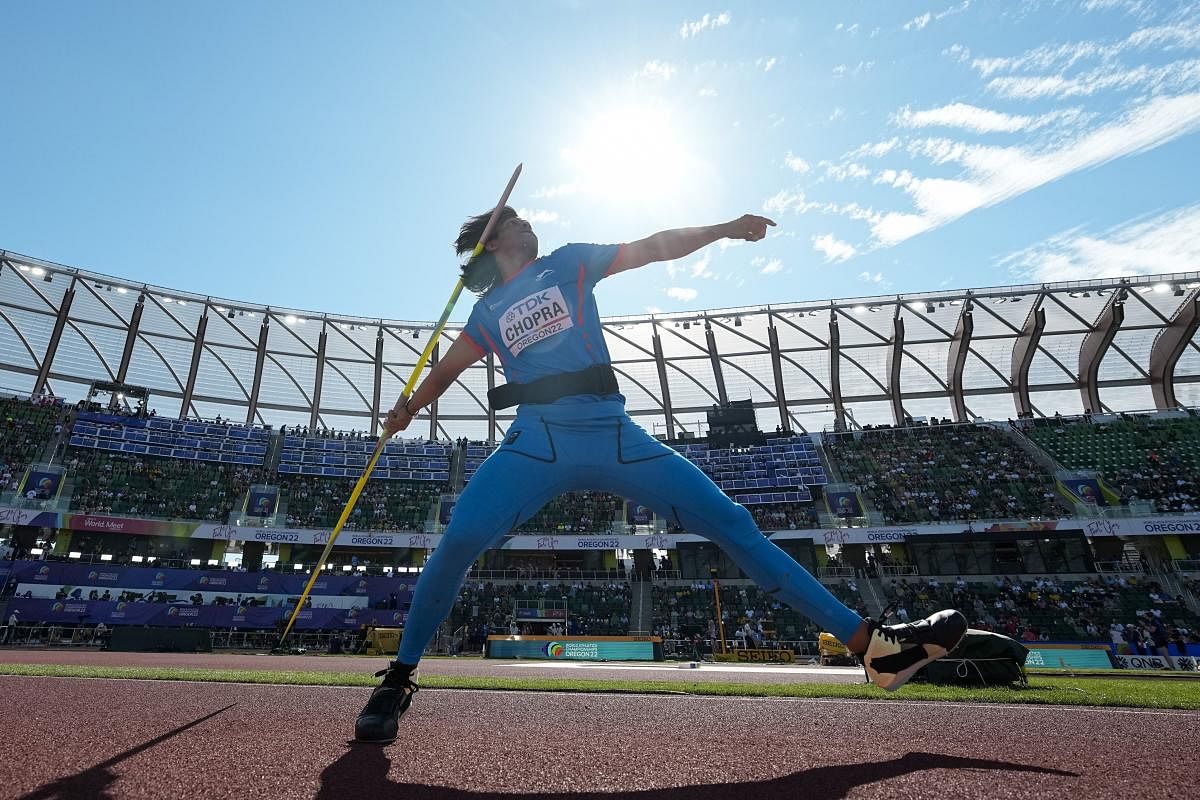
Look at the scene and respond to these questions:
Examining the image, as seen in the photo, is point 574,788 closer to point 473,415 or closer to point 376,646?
point 376,646

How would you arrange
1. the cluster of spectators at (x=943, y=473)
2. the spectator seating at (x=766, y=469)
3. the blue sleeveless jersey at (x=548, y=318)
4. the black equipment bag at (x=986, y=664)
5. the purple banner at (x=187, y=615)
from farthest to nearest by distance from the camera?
the spectator seating at (x=766, y=469)
the cluster of spectators at (x=943, y=473)
the purple banner at (x=187, y=615)
the black equipment bag at (x=986, y=664)
the blue sleeveless jersey at (x=548, y=318)

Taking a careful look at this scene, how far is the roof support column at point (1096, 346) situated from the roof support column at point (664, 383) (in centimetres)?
2362

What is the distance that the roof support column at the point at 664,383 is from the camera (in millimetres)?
37594

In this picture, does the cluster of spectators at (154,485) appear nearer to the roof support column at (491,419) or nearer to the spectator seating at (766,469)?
the roof support column at (491,419)

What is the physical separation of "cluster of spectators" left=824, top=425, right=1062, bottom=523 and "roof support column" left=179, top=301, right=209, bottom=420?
36923mm

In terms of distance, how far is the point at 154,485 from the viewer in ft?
97.9

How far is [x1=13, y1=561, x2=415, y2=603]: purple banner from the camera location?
22594 mm

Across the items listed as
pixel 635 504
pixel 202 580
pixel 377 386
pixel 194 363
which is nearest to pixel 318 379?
pixel 377 386

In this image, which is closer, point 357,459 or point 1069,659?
point 1069,659

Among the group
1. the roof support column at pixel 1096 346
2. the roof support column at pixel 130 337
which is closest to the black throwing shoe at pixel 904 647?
the roof support column at pixel 1096 346

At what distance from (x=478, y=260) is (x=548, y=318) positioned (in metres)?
0.77

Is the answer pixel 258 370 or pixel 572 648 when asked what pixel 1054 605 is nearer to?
pixel 572 648

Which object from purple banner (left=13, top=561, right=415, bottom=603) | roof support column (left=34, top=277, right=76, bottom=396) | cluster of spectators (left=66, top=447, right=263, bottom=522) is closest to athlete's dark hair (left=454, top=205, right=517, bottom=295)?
purple banner (left=13, top=561, right=415, bottom=603)

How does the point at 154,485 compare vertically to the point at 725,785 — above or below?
above
